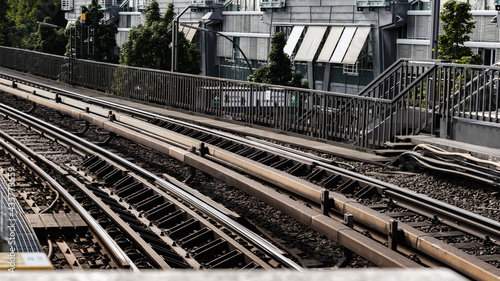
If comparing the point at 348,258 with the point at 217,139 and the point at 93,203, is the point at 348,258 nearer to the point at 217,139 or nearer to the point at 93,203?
the point at 93,203

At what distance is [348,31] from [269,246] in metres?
38.0

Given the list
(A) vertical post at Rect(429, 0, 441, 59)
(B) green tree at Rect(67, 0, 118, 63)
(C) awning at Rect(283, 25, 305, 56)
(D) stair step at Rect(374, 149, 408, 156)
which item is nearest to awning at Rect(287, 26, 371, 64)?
(C) awning at Rect(283, 25, 305, 56)

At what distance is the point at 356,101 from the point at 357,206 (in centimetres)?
688

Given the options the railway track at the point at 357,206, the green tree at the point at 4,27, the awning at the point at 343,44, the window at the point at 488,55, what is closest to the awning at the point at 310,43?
the awning at the point at 343,44

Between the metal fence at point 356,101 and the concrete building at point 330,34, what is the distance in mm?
13747

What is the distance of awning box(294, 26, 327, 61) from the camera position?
150ft

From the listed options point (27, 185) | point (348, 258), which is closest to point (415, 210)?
point (348, 258)

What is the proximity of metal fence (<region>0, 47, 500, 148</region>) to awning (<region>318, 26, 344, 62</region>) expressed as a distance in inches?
867

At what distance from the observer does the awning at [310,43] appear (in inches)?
1799

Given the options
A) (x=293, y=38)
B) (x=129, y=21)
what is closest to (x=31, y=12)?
(x=129, y=21)

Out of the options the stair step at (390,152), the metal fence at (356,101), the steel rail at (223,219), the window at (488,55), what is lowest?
the steel rail at (223,219)

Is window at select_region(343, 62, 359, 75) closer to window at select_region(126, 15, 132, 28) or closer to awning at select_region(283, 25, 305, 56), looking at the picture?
awning at select_region(283, 25, 305, 56)

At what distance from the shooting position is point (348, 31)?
44.0 m

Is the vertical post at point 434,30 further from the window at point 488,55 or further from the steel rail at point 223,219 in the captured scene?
the window at point 488,55
